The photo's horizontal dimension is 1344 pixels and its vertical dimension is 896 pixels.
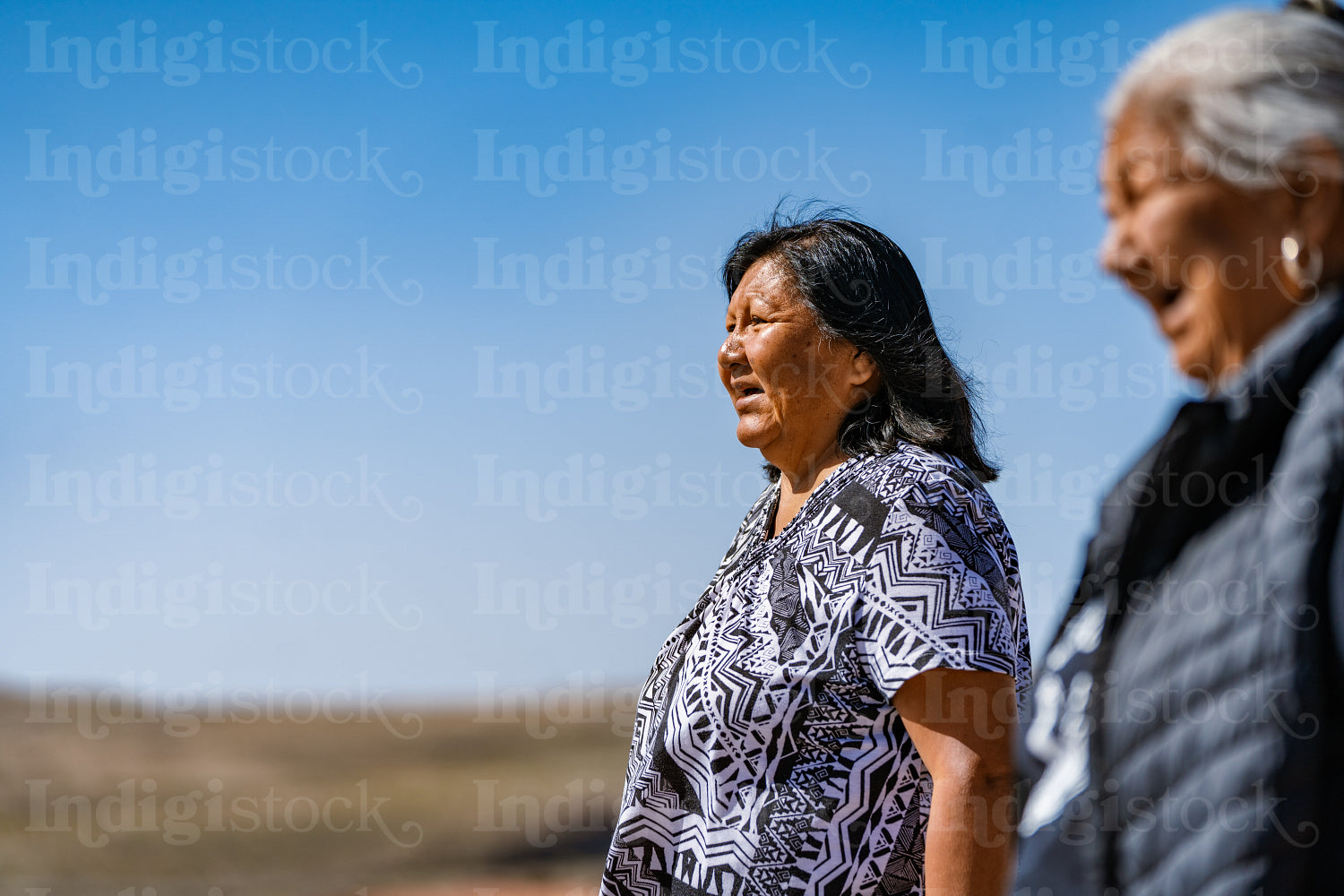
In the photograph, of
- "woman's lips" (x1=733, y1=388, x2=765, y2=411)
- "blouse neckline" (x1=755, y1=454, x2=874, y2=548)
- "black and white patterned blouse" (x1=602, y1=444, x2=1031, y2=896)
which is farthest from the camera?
"woman's lips" (x1=733, y1=388, x2=765, y2=411)

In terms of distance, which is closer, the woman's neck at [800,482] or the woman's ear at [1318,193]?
the woman's ear at [1318,193]

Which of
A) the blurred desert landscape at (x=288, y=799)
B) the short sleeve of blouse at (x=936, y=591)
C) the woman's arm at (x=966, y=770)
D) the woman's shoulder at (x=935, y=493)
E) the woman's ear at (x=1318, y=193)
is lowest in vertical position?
the blurred desert landscape at (x=288, y=799)

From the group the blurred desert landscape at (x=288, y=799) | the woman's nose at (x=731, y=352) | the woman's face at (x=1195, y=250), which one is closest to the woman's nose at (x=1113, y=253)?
the woman's face at (x=1195, y=250)

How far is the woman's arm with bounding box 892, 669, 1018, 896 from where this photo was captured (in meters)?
1.85

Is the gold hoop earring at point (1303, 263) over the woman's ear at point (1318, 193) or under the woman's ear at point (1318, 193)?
under

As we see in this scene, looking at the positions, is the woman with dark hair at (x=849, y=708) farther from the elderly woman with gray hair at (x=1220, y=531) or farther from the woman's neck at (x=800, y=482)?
the elderly woman with gray hair at (x=1220, y=531)

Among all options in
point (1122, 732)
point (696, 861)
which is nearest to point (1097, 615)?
point (1122, 732)

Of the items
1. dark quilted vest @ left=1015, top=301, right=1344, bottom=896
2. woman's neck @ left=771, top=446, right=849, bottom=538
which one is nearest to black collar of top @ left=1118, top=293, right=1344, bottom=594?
dark quilted vest @ left=1015, top=301, right=1344, bottom=896

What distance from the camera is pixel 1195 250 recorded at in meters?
1.12

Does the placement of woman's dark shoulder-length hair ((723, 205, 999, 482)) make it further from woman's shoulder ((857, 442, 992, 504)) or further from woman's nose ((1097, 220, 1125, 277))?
woman's nose ((1097, 220, 1125, 277))

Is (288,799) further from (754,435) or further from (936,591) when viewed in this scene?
(936,591)

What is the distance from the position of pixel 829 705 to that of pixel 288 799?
40.1ft

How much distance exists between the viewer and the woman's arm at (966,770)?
1.85m

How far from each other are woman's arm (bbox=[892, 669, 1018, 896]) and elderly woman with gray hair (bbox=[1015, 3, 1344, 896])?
677mm
